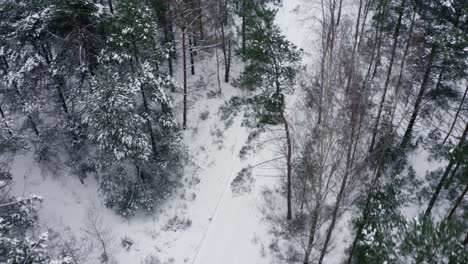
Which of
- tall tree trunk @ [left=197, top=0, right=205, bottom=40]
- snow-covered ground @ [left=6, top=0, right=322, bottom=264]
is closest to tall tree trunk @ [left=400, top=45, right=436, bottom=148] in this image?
snow-covered ground @ [left=6, top=0, right=322, bottom=264]

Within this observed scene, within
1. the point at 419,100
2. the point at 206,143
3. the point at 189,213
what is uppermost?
the point at 419,100

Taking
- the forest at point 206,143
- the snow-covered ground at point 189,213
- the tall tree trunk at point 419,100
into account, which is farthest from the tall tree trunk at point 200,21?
the tall tree trunk at point 419,100

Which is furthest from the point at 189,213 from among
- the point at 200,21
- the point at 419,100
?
the point at 419,100

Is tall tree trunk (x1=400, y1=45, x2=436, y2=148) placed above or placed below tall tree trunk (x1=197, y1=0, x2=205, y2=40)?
below

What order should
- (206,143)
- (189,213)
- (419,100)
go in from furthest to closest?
(206,143)
(189,213)
(419,100)

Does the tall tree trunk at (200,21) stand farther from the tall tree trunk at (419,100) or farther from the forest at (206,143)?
the tall tree trunk at (419,100)

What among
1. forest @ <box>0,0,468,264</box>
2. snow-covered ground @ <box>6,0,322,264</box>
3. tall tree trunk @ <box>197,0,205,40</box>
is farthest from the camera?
tall tree trunk @ <box>197,0,205,40</box>

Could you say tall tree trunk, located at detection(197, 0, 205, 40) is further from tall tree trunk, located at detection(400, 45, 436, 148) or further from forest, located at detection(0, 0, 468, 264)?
tall tree trunk, located at detection(400, 45, 436, 148)

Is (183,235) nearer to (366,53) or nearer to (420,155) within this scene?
(420,155)

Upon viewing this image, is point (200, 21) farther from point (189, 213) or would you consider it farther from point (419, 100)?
point (419, 100)
